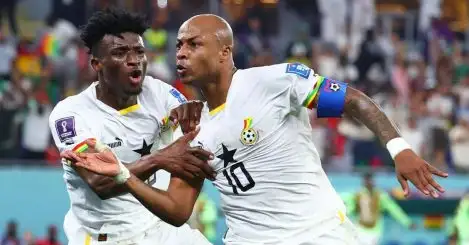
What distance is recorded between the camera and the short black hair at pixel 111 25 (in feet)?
25.2

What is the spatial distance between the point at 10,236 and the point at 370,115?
29.1 feet

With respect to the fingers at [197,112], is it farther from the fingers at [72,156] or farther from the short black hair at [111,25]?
the short black hair at [111,25]

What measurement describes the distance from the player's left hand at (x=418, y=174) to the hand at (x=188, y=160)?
4.27 ft

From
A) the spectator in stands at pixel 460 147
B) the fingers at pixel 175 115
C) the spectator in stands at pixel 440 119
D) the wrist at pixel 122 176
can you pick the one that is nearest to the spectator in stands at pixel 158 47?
the spectator in stands at pixel 440 119

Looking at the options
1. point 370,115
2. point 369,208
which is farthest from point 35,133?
point 370,115

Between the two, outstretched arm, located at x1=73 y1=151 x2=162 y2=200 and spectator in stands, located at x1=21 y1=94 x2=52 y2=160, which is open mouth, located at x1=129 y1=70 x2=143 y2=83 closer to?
outstretched arm, located at x1=73 y1=151 x2=162 y2=200

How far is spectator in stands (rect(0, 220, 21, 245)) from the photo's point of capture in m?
14.0

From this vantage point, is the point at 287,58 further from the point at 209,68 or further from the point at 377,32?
the point at 209,68

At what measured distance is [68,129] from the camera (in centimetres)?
750

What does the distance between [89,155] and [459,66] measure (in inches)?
482

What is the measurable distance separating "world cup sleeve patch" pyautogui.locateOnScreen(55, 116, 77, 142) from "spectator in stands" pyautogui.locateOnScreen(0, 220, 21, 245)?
6795 mm

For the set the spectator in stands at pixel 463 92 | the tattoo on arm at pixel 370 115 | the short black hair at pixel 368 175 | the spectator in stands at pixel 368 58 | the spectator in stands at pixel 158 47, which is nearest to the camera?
the tattoo on arm at pixel 370 115

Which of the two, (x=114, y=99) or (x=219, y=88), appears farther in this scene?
(x=114, y=99)

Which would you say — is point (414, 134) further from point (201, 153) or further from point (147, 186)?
point (147, 186)
